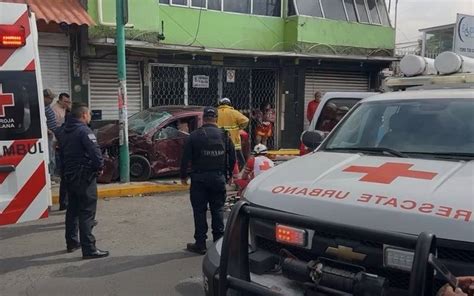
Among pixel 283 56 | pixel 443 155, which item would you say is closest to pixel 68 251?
pixel 443 155

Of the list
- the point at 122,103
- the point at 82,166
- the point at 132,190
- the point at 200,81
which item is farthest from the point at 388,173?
the point at 200,81

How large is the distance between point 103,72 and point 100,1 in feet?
5.52

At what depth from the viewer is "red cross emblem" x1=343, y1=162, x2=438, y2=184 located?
3066 mm

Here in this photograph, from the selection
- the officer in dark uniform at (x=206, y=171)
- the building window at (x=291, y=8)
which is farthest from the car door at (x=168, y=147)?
the building window at (x=291, y=8)

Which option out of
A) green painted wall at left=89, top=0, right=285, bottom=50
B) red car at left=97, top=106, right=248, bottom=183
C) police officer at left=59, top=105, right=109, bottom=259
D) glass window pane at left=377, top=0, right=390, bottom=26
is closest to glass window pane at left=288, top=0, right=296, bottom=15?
green painted wall at left=89, top=0, right=285, bottom=50

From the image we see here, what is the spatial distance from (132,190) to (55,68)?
411 cm

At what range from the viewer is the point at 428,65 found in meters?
6.53

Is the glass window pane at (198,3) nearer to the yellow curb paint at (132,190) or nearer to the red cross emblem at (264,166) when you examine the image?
the yellow curb paint at (132,190)

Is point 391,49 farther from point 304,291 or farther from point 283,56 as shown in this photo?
point 304,291

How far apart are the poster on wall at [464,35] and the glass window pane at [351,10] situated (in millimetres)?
2942

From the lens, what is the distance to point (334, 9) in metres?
15.4

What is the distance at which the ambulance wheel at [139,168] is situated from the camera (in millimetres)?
9766

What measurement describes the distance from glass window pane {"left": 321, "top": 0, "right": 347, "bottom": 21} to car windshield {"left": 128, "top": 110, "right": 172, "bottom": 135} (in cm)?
699

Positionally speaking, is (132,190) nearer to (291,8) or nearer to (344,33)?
(291,8)
